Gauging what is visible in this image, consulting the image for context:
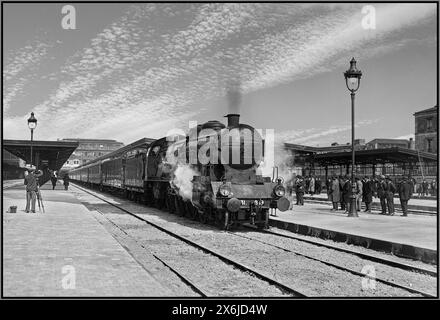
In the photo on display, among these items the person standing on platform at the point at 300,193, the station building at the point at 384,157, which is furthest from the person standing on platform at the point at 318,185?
the person standing on platform at the point at 300,193

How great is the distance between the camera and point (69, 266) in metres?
6.68

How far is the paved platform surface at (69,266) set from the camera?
214 inches

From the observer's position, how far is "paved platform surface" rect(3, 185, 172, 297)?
17.8ft

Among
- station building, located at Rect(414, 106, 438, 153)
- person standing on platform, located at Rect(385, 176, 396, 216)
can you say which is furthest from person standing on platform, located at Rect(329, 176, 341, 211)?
station building, located at Rect(414, 106, 438, 153)

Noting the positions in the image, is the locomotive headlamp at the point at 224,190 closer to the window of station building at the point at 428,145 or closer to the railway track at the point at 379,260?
the railway track at the point at 379,260

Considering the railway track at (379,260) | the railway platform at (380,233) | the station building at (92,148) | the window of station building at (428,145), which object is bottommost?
the railway track at (379,260)

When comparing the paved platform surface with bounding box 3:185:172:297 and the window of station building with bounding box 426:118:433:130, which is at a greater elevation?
the window of station building with bounding box 426:118:433:130

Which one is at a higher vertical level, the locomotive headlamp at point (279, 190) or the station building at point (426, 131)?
the station building at point (426, 131)

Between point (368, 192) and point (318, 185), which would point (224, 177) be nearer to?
point (368, 192)

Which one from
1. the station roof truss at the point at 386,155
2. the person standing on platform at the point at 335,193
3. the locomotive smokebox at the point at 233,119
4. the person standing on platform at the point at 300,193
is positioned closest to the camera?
the locomotive smokebox at the point at 233,119

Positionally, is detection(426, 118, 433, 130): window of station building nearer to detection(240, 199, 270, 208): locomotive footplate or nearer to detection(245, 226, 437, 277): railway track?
detection(240, 199, 270, 208): locomotive footplate
